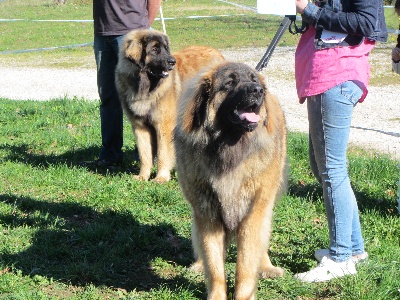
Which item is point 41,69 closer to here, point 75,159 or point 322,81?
point 75,159

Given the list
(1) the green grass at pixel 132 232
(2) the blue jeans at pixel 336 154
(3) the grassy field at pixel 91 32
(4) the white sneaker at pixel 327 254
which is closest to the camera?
(2) the blue jeans at pixel 336 154

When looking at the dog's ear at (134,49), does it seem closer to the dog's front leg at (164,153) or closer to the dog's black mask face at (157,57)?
the dog's black mask face at (157,57)

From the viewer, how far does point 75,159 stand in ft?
24.4

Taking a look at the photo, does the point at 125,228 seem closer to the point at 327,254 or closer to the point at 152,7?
the point at 327,254

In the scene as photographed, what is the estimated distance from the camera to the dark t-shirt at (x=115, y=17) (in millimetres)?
6906

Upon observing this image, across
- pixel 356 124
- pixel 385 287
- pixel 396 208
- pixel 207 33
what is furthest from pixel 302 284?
pixel 207 33

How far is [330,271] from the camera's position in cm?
407

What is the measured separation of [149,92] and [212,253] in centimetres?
337

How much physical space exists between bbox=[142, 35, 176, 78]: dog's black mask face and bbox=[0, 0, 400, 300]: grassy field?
1.25m

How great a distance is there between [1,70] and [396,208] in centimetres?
1323

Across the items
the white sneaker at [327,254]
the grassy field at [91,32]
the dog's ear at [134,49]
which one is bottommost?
the grassy field at [91,32]

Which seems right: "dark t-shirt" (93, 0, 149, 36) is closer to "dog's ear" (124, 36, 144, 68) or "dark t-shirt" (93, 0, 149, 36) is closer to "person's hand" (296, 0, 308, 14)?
"dog's ear" (124, 36, 144, 68)

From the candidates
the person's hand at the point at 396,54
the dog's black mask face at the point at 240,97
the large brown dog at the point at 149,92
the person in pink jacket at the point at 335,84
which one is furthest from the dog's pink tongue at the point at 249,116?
the large brown dog at the point at 149,92

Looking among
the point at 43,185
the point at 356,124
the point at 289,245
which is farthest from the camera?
the point at 356,124
